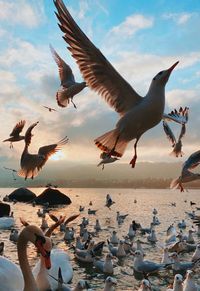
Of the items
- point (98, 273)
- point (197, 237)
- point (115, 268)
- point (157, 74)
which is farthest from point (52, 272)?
point (197, 237)

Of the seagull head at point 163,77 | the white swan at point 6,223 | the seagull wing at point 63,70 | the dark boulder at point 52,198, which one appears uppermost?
the seagull wing at point 63,70

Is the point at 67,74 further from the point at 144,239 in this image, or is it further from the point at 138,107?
the point at 144,239

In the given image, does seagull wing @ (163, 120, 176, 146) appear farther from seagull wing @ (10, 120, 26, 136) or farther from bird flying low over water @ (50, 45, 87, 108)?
seagull wing @ (10, 120, 26, 136)

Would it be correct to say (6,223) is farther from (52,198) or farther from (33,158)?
(52,198)

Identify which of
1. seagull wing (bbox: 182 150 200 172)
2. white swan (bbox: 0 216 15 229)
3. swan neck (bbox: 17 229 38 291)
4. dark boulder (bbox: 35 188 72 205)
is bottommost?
white swan (bbox: 0 216 15 229)

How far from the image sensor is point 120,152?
316 inches

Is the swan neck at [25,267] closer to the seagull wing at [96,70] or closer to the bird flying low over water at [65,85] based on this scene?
the seagull wing at [96,70]

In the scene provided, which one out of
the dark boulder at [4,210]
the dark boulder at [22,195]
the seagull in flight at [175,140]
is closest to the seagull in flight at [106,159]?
the seagull in flight at [175,140]

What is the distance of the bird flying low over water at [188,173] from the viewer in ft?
30.5

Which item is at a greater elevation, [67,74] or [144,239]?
[67,74]

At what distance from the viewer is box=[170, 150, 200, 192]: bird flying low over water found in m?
9.30

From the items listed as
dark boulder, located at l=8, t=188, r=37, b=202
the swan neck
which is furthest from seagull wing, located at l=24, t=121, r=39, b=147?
dark boulder, located at l=8, t=188, r=37, b=202

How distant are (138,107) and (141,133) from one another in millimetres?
446

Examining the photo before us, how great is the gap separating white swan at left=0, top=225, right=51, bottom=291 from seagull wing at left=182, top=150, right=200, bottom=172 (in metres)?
3.76
